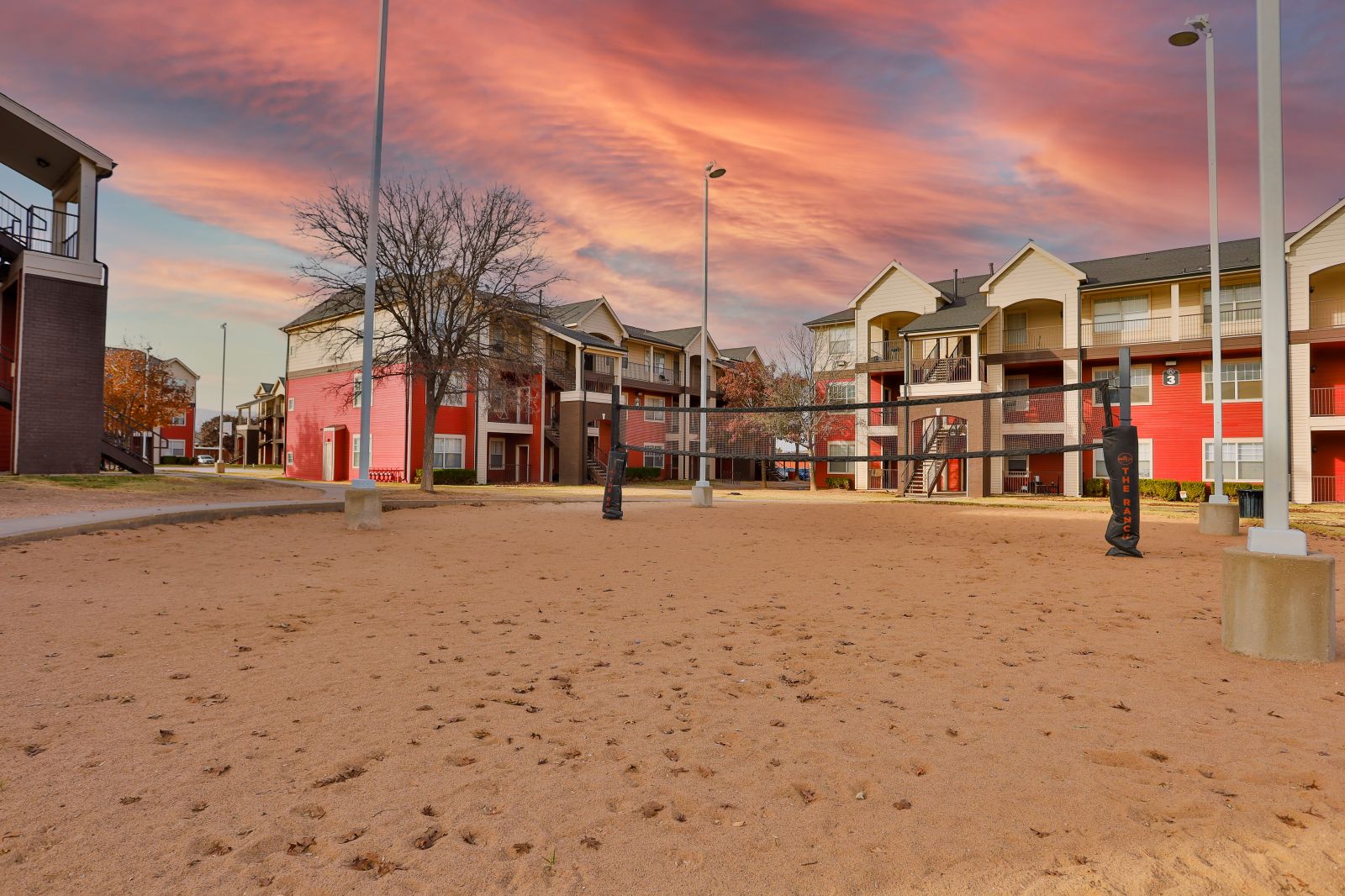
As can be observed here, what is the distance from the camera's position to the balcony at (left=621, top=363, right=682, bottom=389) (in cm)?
4700

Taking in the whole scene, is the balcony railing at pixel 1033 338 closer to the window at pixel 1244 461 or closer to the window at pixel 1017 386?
the window at pixel 1017 386

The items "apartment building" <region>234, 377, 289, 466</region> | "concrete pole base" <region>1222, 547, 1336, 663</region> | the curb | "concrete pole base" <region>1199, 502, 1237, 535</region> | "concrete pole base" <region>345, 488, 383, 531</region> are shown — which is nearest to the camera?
"concrete pole base" <region>1222, 547, 1336, 663</region>

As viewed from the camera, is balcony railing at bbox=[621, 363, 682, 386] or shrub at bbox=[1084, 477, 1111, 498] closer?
shrub at bbox=[1084, 477, 1111, 498]

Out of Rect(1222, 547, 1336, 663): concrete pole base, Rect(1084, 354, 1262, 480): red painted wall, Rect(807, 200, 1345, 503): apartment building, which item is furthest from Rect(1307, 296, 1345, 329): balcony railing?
Rect(1222, 547, 1336, 663): concrete pole base

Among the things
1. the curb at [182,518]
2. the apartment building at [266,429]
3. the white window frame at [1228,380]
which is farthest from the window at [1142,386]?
the apartment building at [266,429]

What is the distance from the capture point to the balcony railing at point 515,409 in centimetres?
3931

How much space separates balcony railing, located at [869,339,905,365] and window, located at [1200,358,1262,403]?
1389cm

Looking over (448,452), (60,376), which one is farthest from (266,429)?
(60,376)

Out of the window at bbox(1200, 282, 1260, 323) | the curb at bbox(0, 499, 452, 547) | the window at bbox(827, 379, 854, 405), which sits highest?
the window at bbox(1200, 282, 1260, 323)

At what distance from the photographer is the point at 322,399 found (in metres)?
41.9

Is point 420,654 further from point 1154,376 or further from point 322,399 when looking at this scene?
point 322,399

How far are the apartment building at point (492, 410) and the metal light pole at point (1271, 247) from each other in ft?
99.6

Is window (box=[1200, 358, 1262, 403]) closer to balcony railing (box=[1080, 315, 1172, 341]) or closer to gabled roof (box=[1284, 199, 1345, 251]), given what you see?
balcony railing (box=[1080, 315, 1172, 341])

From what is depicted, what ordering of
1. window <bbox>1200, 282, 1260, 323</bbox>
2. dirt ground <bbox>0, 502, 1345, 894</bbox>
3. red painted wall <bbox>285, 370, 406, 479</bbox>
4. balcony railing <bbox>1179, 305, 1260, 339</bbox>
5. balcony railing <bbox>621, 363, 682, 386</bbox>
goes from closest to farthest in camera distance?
dirt ground <bbox>0, 502, 1345, 894</bbox> < window <bbox>1200, 282, 1260, 323</bbox> < balcony railing <bbox>1179, 305, 1260, 339</bbox> < red painted wall <bbox>285, 370, 406, 479</bbox> < balcony railing <bbox>621, 363, 682, 386</bbox>
